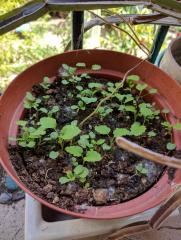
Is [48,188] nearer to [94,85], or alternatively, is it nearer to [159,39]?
[94,85]

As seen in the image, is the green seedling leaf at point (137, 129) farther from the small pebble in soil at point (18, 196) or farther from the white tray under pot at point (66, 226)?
the small pebble in soil at point (18, 196)

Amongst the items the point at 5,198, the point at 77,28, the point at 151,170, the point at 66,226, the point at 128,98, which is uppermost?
the point at 77,28

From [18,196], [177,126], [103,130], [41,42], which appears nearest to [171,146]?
[177,126]

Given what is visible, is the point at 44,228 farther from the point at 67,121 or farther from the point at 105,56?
the point at 105,56

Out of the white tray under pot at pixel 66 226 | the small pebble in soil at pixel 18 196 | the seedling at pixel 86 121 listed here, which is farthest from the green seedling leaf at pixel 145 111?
the small pebble in soil at pixel 18 196

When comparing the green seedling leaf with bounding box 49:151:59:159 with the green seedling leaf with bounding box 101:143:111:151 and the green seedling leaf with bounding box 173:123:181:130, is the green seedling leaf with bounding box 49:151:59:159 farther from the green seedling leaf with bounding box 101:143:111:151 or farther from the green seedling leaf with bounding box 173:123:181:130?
the green seedling leaf with bounding box 173:123:181:130

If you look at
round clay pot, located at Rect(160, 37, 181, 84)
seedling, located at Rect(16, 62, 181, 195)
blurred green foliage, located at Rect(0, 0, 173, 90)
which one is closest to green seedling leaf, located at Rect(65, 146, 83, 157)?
Result: seedling, located at Rect(16, 62, 181, 195)


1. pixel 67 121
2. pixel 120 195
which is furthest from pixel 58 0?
pixel 120 195
